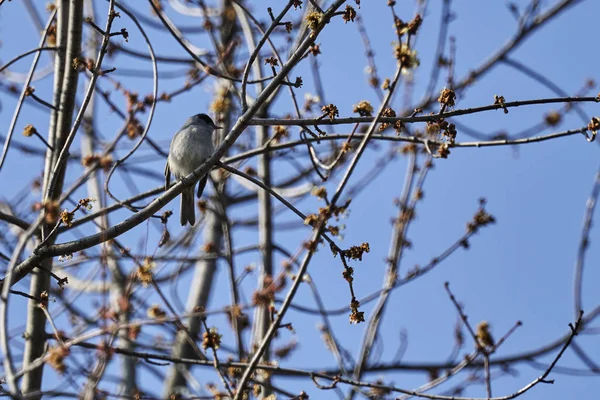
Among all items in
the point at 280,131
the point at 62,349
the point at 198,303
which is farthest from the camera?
the point at 198,303

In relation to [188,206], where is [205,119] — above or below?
above

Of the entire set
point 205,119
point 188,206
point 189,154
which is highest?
point 205,119

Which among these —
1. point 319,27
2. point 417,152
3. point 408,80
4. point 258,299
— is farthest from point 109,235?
point 408,80

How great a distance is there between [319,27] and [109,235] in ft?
4.23

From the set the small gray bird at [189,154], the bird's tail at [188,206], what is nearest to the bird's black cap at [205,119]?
the small gray bird at [189,154]

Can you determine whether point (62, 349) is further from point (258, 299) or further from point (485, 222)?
point (485, 222)

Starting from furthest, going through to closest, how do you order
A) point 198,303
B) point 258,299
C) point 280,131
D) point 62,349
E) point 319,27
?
1. point 198,303
2. point 280,131
3. point 319,27
4. point 258,299
5. point 62,349

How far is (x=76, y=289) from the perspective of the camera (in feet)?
26.9

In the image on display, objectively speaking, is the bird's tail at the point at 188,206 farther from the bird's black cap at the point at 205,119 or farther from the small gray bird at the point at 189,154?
the bird's black cap at the point at 205,119

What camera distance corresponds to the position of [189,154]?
5746 millimetres

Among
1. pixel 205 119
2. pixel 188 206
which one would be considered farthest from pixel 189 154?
pixel 205 119

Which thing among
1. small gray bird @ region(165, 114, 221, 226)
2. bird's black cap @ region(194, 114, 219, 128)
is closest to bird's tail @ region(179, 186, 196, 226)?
small gray bird @ region(165, 114, 221, 226)

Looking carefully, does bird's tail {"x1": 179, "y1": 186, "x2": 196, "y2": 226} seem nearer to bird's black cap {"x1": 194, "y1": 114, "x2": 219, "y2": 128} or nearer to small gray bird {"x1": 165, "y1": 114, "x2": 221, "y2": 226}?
small gray bird {"x1": 165, "y1": 114, "x2": 221, "y2": 226}

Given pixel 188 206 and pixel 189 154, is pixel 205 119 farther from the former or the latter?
pixel 188 206
